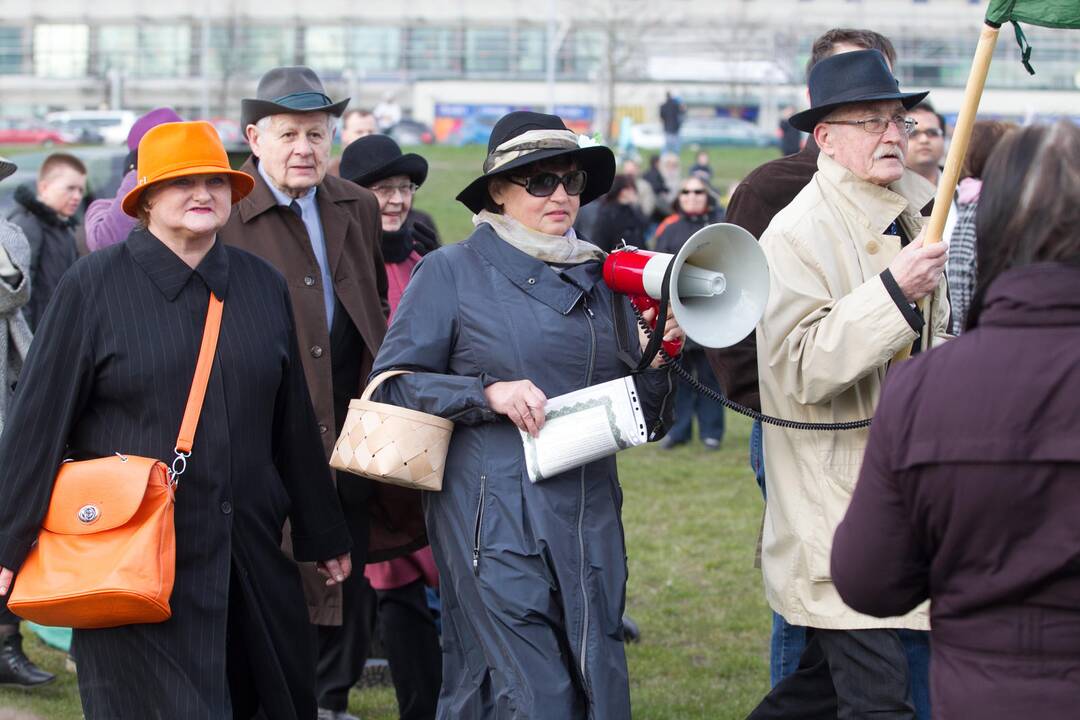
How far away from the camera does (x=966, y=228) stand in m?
6.51

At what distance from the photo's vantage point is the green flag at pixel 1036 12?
13.6 feet

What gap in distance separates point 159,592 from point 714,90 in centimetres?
6705

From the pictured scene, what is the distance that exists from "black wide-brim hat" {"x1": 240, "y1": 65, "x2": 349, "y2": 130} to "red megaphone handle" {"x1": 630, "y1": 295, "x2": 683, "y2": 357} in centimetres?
176

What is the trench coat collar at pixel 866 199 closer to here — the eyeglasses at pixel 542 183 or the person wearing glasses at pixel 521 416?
the person wearing glasses at pixel 521 416

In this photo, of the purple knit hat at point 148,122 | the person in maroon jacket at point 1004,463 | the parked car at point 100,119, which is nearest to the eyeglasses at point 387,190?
the purple knit hat at point 148,122

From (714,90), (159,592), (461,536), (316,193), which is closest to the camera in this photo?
(159,592)

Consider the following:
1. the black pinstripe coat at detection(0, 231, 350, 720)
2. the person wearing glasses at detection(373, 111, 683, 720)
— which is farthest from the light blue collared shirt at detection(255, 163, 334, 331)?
the person wearing glasses at detection(373, 111, 683, 720)

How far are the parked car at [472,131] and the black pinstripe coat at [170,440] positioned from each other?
54.3 meters

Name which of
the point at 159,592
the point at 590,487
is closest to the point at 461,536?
the point at 590,487

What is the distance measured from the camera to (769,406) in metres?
4.76

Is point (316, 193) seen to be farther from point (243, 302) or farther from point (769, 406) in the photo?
point (769, 406)

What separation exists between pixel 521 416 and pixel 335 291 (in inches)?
62.6

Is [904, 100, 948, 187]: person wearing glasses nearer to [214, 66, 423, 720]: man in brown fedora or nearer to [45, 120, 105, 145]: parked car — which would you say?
[214, 66, 423, 720]: man in brown fedora

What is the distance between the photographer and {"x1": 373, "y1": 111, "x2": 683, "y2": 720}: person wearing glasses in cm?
438
